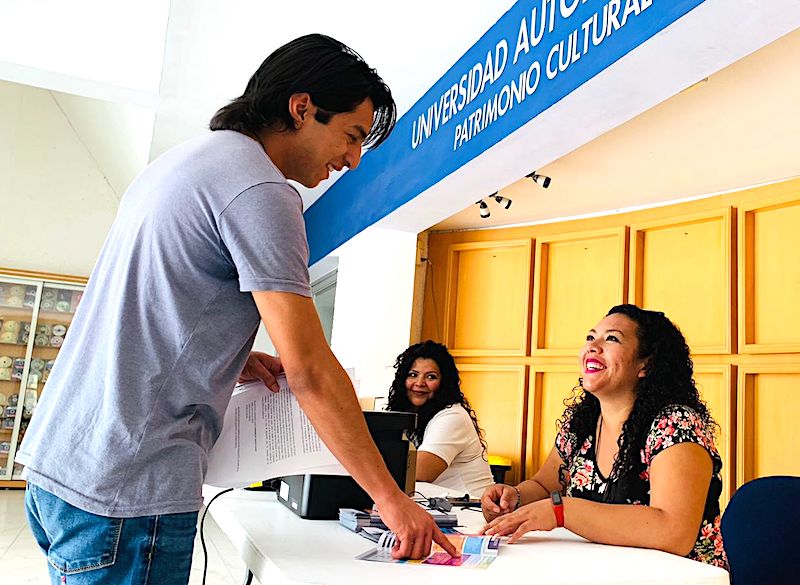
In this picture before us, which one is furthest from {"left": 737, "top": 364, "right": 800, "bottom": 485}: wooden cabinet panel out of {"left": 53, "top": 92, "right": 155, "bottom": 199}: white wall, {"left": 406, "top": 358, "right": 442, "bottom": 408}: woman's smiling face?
{"left": 53, "top": 92, "right": 155, "bottom": 199}: white wall

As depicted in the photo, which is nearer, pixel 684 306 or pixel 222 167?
pixel 222 167

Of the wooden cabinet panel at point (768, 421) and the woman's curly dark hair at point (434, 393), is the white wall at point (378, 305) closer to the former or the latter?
the woman's curly dark hair at point (434, 393)

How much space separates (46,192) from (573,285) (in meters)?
6.24

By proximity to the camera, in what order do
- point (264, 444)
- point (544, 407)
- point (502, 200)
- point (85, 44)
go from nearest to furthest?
point (264, 444) < point (85, 44) < point (502, 200) < point (544, 407)

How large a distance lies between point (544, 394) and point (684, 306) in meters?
0.99

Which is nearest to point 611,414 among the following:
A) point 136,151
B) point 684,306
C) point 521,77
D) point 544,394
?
point 521,77

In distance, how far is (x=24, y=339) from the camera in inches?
308

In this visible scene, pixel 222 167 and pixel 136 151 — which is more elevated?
pixel 136 151

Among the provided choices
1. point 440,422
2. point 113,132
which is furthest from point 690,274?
point 113,132

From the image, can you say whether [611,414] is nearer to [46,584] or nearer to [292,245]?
[292,245]

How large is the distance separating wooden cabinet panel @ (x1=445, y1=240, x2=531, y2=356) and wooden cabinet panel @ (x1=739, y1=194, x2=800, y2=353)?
1297 mm

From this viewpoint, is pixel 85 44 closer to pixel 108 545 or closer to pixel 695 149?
pixel 695 149

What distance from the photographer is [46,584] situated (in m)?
3.83

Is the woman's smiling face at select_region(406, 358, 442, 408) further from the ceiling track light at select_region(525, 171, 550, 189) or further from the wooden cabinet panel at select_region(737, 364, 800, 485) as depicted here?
the wooden cabinet panel at select_region(737, 364, 800, 485)
